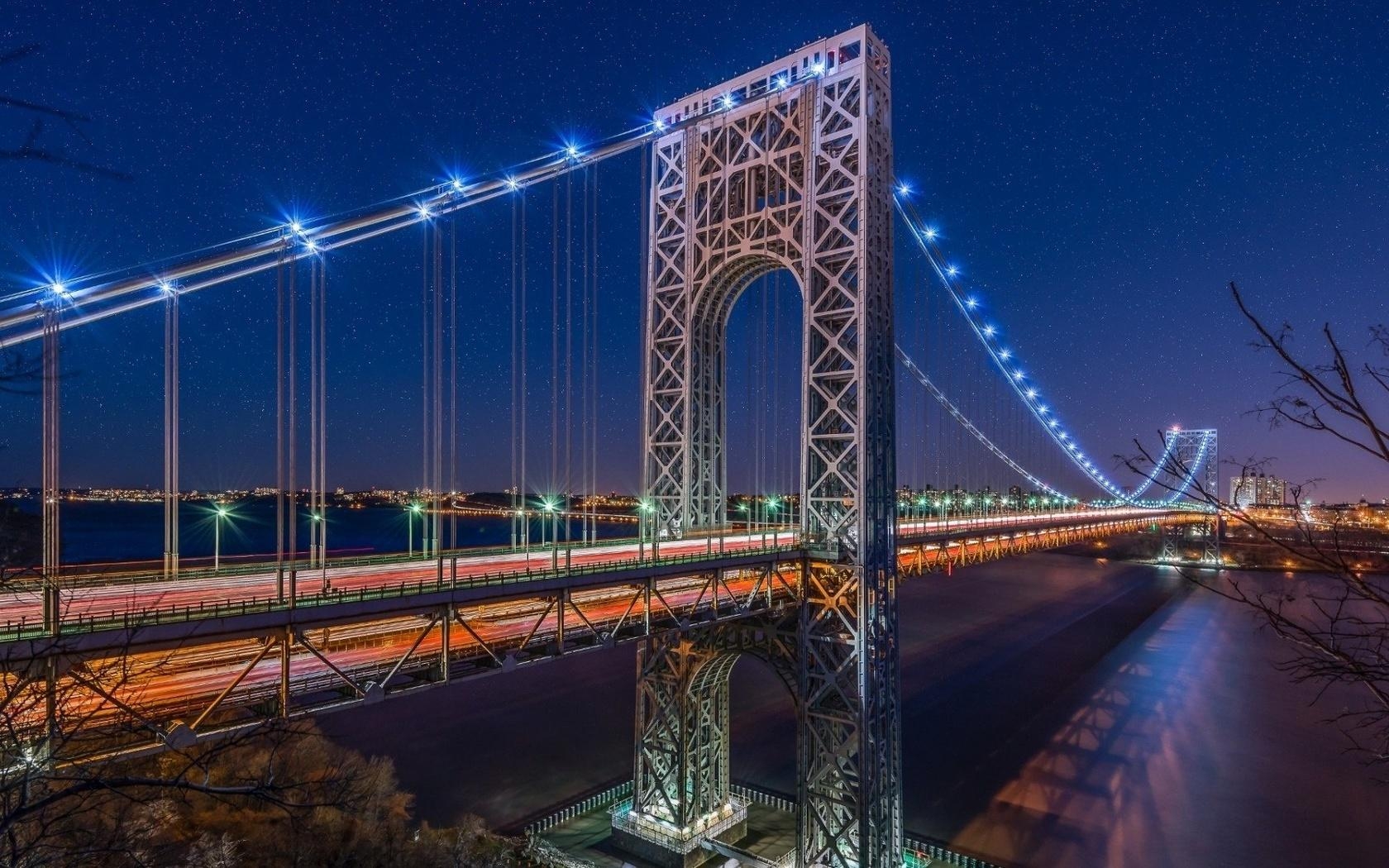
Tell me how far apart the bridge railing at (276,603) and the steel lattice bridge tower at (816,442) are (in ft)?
14.3

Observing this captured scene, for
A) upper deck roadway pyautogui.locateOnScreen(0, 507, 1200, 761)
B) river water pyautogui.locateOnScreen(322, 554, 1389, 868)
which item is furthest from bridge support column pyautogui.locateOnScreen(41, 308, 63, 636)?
river water pyautogui.locateOnScreen(322, 554, 1389, 868)

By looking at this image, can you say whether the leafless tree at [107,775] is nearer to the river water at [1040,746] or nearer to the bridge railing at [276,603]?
the bridge railing at [276,603]

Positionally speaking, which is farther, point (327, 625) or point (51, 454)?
point (327, 625)

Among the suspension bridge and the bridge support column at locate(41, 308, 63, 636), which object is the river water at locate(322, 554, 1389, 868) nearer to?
the suspension bridge

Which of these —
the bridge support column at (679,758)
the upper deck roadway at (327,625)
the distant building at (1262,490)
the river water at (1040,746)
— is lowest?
the river water at (1040,746)

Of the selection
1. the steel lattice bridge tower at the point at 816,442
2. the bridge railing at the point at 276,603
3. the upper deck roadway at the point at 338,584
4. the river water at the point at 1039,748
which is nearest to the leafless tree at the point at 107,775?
the bridge railing at the point at 276,603

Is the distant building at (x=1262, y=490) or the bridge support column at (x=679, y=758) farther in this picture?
the bridge support column at (x=679, y=758)

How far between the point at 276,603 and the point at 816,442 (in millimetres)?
13431

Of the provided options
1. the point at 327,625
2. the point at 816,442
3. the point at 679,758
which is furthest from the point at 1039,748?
the point at 327,625

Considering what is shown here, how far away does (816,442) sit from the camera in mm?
20281

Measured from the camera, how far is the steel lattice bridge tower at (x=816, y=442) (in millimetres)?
19078

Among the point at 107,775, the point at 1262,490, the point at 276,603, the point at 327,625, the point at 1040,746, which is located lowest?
the point at 1040,746

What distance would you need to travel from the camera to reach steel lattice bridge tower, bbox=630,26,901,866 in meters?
19.1

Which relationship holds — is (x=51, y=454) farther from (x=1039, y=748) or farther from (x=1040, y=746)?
(x=1040, y=746)
